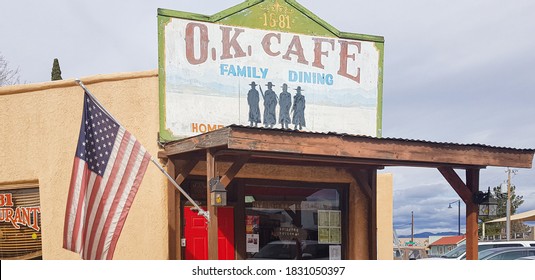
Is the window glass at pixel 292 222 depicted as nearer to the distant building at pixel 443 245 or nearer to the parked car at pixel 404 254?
the parked car at pixel 404 254

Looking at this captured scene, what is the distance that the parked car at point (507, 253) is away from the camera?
15227 mm

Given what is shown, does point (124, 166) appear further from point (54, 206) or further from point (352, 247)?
point (352, 247)

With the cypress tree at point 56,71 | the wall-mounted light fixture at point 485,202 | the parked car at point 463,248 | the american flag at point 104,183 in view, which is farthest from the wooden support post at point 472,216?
the cypress tree at point 56,71

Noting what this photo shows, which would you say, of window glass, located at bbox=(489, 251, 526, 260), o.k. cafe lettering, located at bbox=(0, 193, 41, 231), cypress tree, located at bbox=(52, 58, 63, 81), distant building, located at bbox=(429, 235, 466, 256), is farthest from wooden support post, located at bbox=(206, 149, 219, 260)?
distant building, located at bbox=(429, 235, 466, 256)

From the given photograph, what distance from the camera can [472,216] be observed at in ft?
41.5

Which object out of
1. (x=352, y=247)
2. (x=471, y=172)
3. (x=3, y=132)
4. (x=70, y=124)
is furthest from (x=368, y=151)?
(x=3, y=132)

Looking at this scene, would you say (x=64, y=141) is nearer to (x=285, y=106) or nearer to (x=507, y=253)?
(x=285, y=106)

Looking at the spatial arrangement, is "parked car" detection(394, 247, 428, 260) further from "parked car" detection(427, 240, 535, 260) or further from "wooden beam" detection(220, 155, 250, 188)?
→ "wooden beam" detection(220, 155, 250, 188)

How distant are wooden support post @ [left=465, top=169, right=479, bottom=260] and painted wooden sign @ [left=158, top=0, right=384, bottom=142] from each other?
2.29m

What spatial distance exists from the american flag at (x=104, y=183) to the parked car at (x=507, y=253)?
9.36 m

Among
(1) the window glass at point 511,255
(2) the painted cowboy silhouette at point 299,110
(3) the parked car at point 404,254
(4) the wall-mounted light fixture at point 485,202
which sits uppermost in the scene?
(2) the painted cowboy silhouette at point 299,110

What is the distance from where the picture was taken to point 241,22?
12.9 meters

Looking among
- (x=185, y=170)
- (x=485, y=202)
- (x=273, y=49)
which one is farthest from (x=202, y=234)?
(x=485, y=202)

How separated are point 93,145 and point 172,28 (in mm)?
3692
